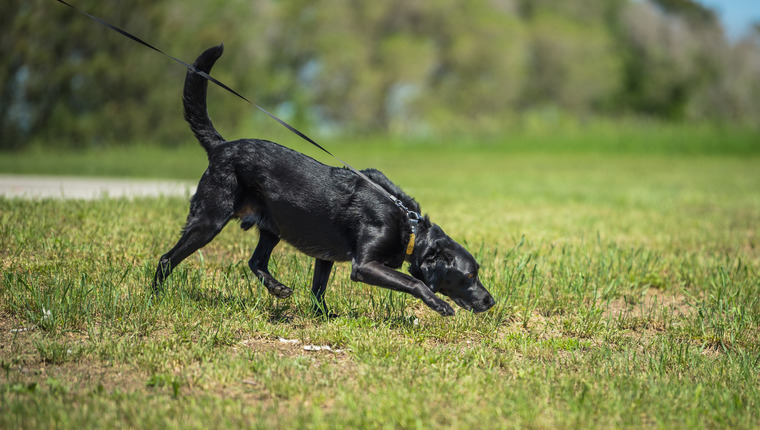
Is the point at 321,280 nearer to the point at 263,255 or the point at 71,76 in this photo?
the point at 263,255

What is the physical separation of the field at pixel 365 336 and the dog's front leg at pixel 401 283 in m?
0.23

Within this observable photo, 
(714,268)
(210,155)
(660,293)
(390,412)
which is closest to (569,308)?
(660,293)

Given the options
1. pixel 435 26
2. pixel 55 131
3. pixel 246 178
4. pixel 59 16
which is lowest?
pixel 55 131

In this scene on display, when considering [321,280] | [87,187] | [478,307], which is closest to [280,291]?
[321,280]

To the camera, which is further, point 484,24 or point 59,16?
point 484,24

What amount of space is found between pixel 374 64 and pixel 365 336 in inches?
1235

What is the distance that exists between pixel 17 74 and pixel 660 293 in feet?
56.3

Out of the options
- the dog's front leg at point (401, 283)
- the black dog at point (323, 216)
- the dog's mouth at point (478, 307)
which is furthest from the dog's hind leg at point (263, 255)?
the dog's mouth at point (478, 307)

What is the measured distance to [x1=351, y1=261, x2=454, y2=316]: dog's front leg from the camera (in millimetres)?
3781

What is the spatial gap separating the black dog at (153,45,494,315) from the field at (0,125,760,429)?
314 mm

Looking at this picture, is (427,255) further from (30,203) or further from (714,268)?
(30,203)

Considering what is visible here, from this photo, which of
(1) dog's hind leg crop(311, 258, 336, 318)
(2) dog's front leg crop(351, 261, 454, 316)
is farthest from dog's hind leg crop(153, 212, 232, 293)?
(2) dog's front leg crop(351, 261, 454, 316)

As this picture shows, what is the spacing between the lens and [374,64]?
3400 centimetres

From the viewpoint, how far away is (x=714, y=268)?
220 inches
